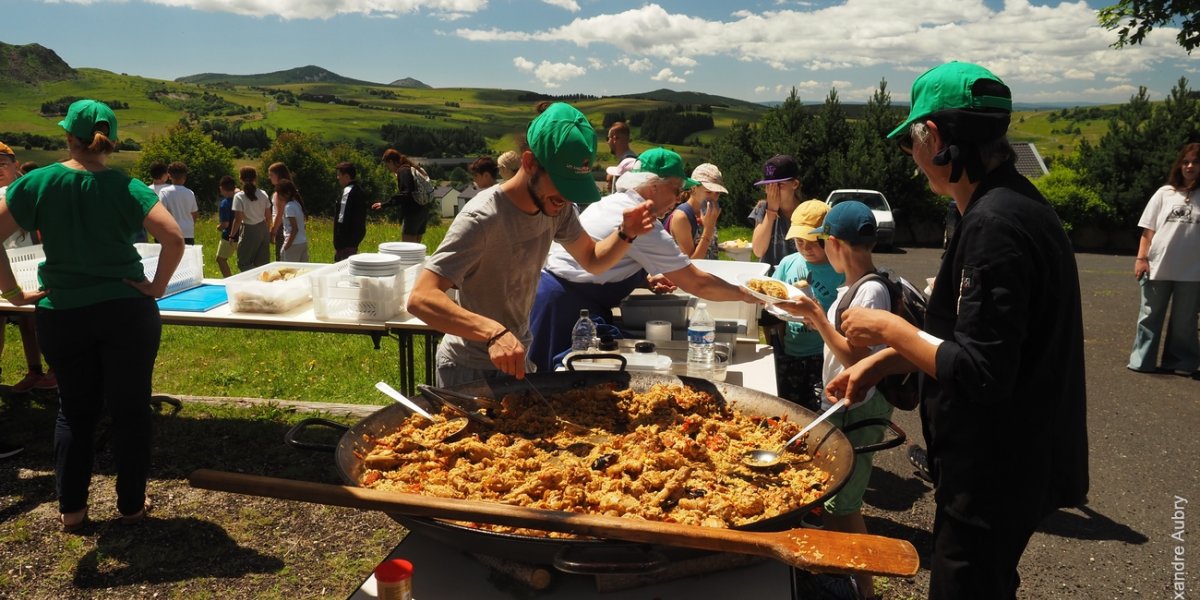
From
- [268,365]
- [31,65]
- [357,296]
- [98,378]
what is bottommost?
[268,365]

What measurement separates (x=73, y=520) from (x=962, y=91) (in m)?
4.55

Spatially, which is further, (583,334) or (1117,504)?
(1117,504)

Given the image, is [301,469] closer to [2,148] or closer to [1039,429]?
[2,148]

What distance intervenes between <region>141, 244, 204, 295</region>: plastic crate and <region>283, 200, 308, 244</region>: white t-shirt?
3.68 metres

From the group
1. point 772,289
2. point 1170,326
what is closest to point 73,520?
point 772,289

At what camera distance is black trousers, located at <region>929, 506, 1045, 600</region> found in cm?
175

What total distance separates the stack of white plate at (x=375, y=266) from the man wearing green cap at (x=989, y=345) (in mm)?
3521

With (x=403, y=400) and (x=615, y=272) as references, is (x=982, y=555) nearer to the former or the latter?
(x=403, y=400)

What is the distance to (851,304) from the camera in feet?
9.61

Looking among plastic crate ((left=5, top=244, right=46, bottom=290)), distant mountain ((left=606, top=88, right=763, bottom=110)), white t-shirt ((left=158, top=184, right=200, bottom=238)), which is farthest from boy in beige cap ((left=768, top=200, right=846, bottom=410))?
distant mountain ((left=606, top=88, right=763, bottom=110))

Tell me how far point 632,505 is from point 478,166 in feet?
24.5

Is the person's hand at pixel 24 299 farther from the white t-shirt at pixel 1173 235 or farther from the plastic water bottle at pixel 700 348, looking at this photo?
the white t-shirt at pixel 1173 235

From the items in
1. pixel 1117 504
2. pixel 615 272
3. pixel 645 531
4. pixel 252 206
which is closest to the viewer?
pixel 645 531

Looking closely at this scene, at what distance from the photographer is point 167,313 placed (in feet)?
16.3
